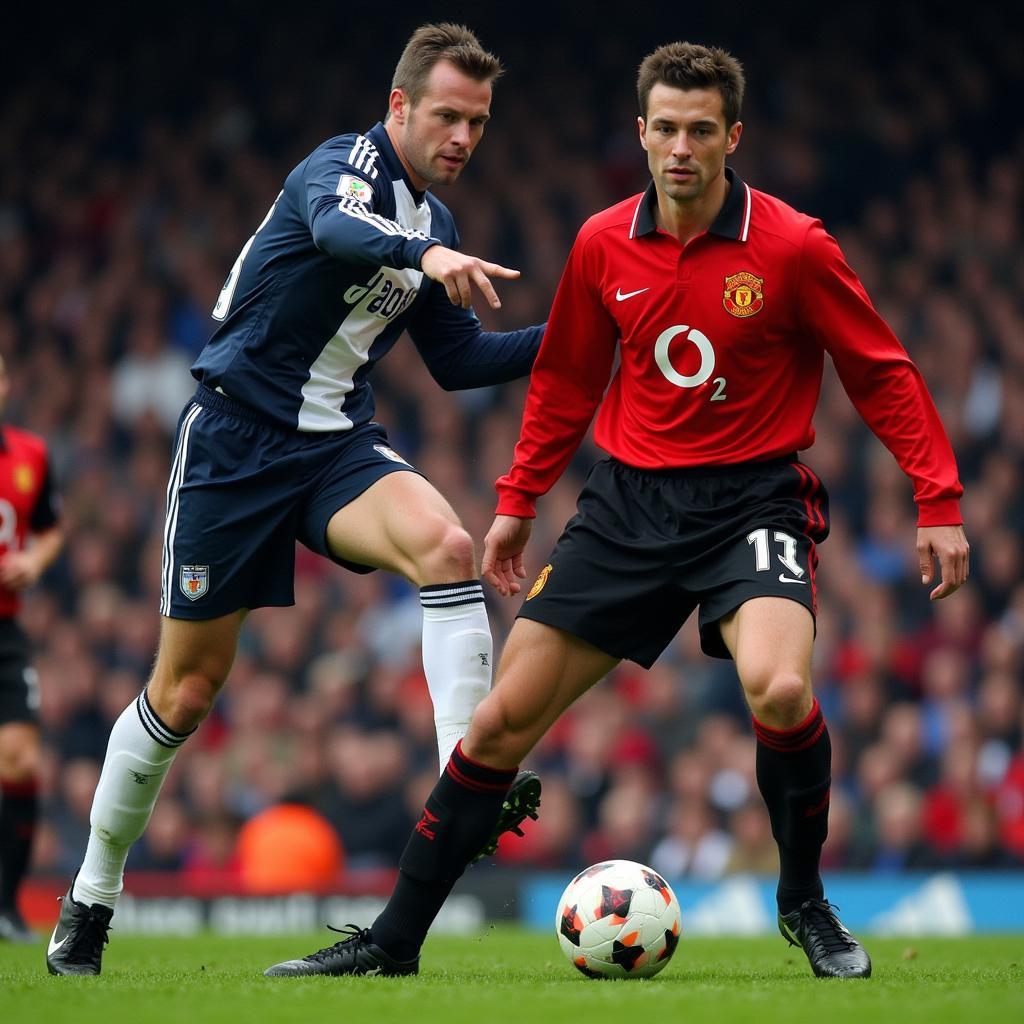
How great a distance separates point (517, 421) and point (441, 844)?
914 centimetres

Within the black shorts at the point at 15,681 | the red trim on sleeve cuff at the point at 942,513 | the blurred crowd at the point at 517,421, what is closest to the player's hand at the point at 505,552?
the red trim on sleeve cuff at the point at 942,513

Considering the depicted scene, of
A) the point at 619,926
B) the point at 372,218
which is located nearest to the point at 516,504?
the point at 372,218

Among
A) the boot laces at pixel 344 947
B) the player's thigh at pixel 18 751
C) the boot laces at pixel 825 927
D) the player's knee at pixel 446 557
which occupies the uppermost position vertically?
the player's knee at pixel 446 557

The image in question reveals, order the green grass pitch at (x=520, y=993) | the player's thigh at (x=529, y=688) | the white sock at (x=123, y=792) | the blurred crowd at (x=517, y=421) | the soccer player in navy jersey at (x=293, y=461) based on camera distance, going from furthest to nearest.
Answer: the blurred crowd at (x=517, y=421), the white sock at (x=123, y=792), the soccer player in navy jersey at (x=293, y=461), the player's thigh at (x=529, y=688), the green grass pitch at (x=520, y=993)

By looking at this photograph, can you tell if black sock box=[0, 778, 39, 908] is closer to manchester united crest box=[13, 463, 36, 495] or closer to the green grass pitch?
the green grass pitch

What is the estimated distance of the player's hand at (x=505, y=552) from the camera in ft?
17.7

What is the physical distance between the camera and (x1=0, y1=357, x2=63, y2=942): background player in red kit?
25.4 ft

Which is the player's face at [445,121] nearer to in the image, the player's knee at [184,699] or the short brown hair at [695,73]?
the short brown hair at [695,73]

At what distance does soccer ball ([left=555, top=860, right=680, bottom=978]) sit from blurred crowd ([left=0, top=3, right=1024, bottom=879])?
5007mm

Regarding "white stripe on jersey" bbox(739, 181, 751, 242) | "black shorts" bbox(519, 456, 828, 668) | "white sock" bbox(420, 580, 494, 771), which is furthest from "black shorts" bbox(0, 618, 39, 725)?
"white stripe on jersey" bbox(739, 181, 751, 242)

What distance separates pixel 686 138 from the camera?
198 inches

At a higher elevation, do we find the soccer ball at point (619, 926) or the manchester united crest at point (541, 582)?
the manchester united crest at point (541, 582)

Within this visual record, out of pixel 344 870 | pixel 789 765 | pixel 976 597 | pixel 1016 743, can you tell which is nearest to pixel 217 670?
pixel 789 765

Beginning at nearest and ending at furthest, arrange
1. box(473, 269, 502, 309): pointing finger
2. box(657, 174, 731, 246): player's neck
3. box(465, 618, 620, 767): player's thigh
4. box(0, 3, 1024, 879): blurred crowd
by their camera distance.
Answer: box(473, 269, 502, 309): pointing finger < box(465, 618, 620, 767): player's thigh < box(657, 174, 731, 246): player's neck < box(0, 3, 1024, 879): blurred crowd
